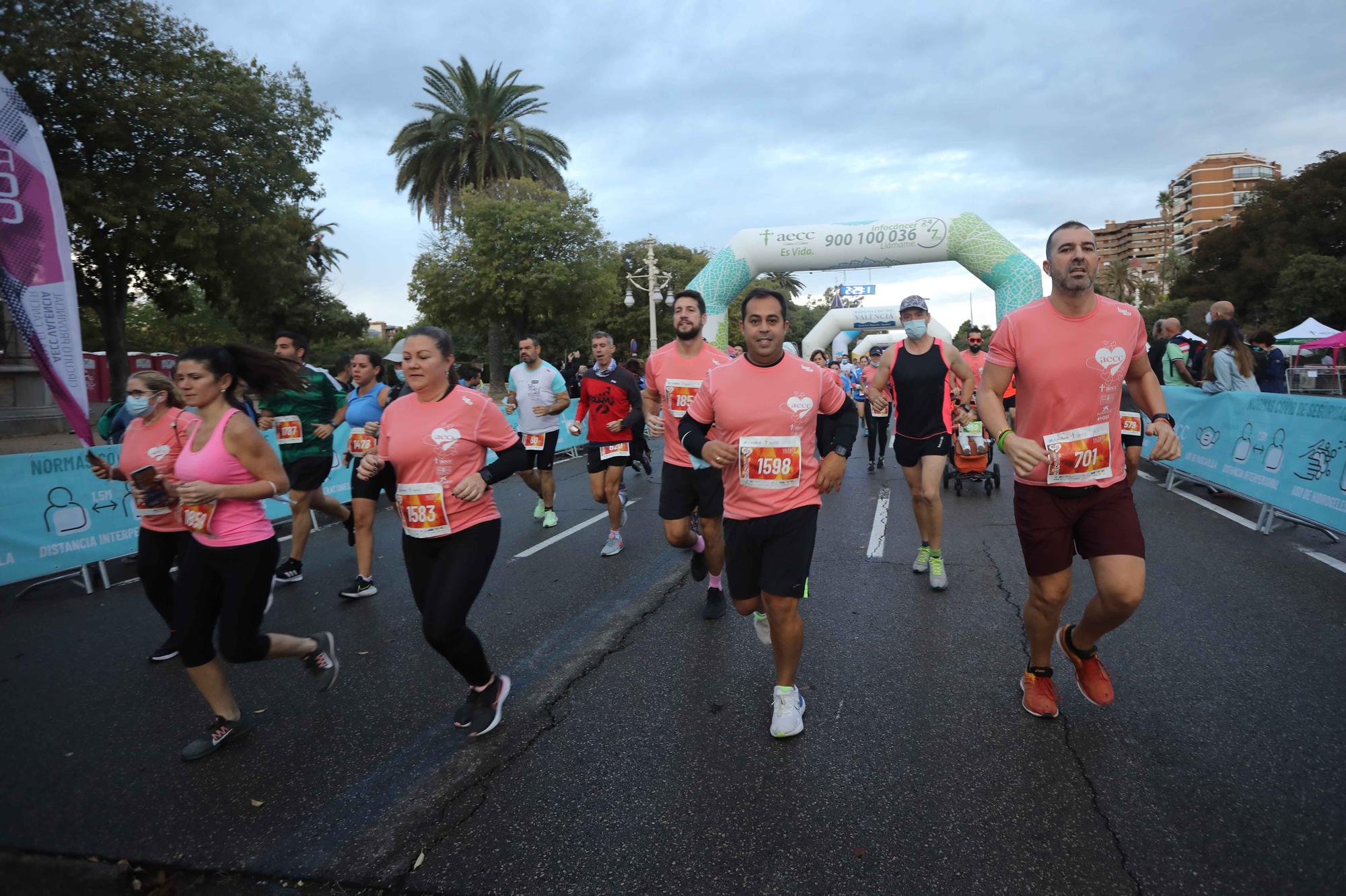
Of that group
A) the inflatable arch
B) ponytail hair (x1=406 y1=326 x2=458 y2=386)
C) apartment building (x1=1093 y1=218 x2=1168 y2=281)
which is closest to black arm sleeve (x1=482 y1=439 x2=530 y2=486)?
ponytail hair (x1=406 y1=326 x2=458 y2=386)

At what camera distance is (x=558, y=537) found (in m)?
7.66

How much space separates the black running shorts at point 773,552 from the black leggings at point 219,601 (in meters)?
2.07

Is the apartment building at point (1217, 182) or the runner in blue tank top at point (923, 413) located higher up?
the apartment building at point (1217, 182)

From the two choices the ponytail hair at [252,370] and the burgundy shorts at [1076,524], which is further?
the ponytail hair at [252,370]

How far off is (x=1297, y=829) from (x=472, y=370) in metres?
10.3

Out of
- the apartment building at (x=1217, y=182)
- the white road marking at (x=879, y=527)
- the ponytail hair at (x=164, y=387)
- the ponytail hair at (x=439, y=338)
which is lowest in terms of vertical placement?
the white road marking at (x=879, y=527)

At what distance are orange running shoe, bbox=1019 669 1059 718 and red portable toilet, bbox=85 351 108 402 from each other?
35260 mm

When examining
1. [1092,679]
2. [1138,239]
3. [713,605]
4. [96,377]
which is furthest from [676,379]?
[1138,239]

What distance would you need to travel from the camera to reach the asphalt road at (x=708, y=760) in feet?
8.10

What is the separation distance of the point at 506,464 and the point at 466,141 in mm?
34967

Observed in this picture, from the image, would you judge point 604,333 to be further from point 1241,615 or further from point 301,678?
point 1241,615

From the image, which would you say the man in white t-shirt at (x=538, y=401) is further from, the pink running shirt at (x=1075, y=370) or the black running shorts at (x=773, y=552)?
the pink running shirt at (x=1075, y=370)

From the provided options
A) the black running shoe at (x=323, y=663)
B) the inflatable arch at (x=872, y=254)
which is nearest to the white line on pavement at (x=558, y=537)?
the black running shoe at (x=323, y=663)

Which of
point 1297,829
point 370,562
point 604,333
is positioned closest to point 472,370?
point 604,333
